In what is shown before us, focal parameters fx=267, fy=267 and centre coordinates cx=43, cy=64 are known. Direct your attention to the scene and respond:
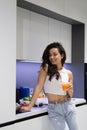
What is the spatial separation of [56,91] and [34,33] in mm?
905

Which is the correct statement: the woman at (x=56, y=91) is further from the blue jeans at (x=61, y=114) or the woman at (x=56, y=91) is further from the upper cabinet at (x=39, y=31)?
the upper cabinet at (x=39, y=31)

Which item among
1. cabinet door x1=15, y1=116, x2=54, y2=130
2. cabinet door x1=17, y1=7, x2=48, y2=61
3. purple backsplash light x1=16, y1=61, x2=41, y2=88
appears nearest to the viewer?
cabinet door x1=15, y1=116, x2=54, y2=130

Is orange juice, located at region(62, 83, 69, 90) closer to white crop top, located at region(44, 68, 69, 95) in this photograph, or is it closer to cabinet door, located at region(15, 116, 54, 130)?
white crop top, located at region(44, 68, 69, 95)

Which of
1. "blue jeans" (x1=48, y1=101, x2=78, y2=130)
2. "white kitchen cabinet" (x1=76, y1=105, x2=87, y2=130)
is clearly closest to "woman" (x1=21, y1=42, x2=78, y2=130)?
"blue jeans" (x1=48, y1=101, x2=78, y2=130)

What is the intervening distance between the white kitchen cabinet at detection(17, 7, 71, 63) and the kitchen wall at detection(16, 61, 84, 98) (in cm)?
35

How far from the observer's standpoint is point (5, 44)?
2457 mm

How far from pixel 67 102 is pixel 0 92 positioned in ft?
2.79

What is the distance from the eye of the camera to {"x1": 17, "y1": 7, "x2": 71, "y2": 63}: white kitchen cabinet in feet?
10.4

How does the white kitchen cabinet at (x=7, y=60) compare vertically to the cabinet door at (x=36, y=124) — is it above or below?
above

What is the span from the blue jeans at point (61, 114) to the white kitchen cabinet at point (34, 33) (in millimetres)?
747

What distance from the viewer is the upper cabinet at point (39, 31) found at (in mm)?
3165

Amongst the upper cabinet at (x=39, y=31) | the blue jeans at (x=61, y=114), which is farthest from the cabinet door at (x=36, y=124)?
the upper cabinet at (x=39, y=31)

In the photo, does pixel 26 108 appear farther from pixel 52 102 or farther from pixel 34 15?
pixel 34 15

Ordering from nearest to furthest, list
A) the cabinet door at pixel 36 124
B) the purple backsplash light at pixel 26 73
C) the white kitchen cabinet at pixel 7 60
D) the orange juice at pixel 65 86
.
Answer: the white kitchen cabinet at pixel 7 60, the cabinet door at pixel 36 124, the orange juice at pixel 65 86, the purple backsplash light at pixel 26 73
